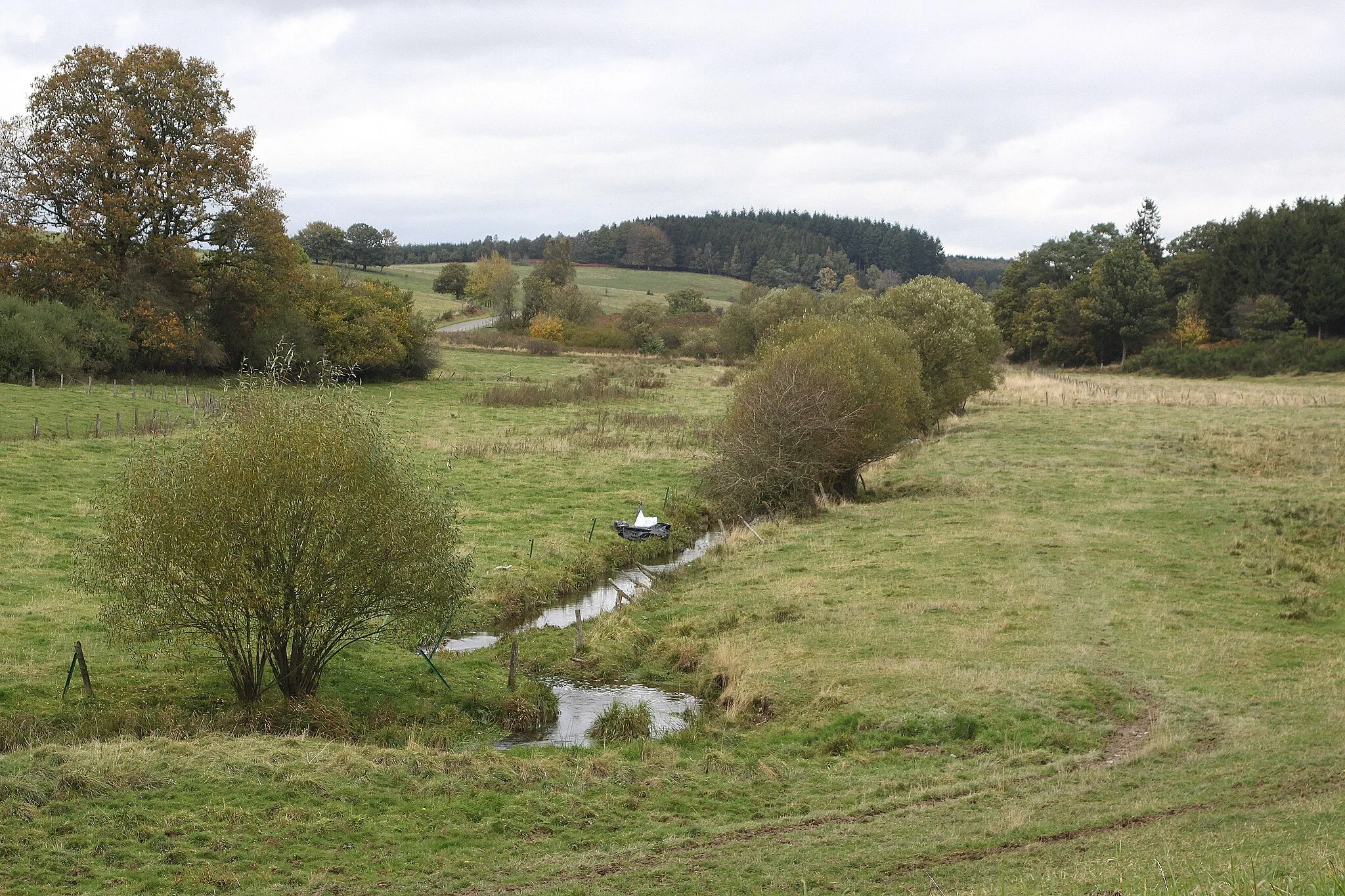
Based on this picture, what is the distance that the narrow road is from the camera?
5192 inches

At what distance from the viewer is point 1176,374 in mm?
96312

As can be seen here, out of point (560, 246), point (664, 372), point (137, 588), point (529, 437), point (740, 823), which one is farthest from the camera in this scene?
point (560, 246)

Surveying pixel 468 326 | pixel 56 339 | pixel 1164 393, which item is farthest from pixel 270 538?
pixel 468 326

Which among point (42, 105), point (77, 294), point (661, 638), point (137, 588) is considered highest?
point (42, 105)

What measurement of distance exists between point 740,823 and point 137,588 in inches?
443

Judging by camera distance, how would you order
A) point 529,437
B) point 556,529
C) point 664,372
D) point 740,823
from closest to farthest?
point 740,823, point 556,529, point 529,437, point 664,372

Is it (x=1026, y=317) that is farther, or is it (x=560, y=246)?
(x=560, y=246)

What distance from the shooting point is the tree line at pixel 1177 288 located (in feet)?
308

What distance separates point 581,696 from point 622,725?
8.65 feet

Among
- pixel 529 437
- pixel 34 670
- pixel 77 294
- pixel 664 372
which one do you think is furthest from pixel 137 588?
pixel 664 372

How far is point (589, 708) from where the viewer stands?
842 inches

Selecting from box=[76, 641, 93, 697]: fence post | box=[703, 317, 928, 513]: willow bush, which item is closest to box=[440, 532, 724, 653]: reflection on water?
box=[703, 317, 928, 513]: willow bush

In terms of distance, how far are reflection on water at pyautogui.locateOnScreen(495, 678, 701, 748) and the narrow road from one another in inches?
4274

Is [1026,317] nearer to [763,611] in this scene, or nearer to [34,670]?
[763,611]
